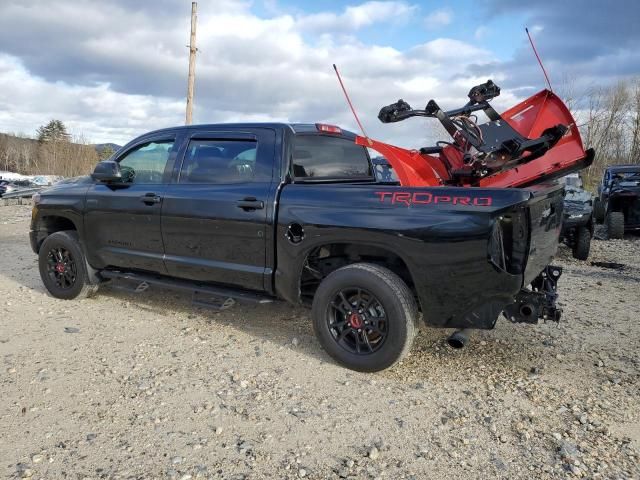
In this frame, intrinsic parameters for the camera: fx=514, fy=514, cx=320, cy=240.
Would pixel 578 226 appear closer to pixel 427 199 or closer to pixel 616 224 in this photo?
pixel 616 224

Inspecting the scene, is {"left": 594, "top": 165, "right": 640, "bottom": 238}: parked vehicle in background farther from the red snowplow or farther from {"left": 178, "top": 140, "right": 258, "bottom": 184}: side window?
{"left": 178, "top": 140, "right": 258, "bottom": 184}: side window

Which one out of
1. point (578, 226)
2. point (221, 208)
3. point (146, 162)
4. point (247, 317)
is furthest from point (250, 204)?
point (578, 226)

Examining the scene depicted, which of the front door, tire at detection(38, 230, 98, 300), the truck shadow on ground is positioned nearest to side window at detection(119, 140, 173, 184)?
the front door

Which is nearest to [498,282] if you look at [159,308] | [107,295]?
[159,308]

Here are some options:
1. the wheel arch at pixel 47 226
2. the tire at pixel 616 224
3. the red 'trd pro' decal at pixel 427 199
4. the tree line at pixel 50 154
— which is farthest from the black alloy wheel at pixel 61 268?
the tree line at pixel 50 154

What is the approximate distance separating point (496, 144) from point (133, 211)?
10.7ft

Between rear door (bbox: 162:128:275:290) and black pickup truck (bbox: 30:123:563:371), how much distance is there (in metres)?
0.01

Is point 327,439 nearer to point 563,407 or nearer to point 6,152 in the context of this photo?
point 563,407

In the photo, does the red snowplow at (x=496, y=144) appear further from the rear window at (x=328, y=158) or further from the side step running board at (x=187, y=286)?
the side step running board at (x=187, y=286)

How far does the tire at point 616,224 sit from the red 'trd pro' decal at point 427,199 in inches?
400

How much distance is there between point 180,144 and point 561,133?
10.4 ft

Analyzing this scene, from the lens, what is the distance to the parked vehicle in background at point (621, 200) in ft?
38.1

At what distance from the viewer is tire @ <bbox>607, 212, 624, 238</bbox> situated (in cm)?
1155

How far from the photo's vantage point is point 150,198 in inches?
184
